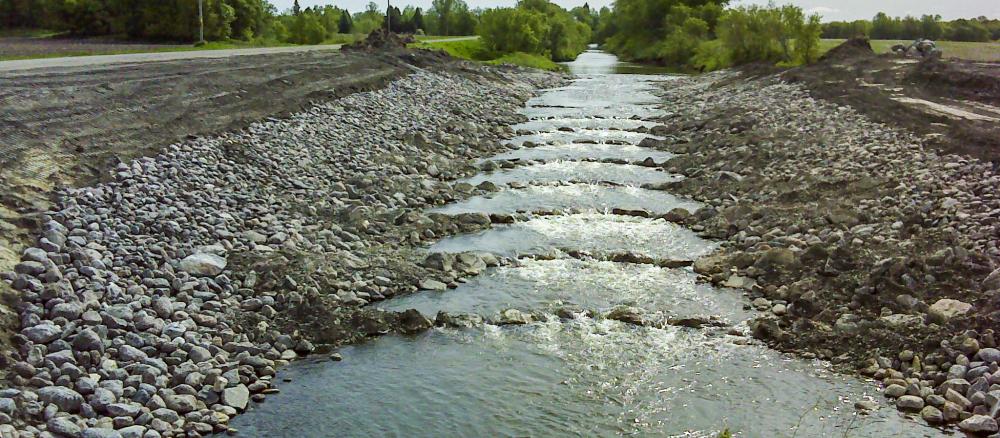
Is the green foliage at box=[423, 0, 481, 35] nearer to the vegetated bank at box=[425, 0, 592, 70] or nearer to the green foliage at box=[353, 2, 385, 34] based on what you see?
the green foliage at box=[353, 2, 385, 34]

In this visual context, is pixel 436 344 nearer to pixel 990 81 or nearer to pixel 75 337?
pixel 75 337

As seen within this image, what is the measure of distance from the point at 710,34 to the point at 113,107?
247ft

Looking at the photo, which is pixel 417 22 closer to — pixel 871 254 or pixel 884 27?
pixel 884 27

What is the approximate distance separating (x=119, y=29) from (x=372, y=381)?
64245 millimetres

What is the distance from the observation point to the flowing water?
8.84m

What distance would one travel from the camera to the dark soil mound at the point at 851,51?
44175 millimetres

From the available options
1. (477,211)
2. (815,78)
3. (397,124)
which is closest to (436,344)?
(477,211)

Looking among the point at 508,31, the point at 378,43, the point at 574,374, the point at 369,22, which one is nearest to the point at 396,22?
the point at 369,22

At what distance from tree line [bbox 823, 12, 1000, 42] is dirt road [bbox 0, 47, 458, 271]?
243 feet

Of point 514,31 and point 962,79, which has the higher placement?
point 514,31

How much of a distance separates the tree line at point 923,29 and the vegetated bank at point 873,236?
66217 mm

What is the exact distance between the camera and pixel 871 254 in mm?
12922

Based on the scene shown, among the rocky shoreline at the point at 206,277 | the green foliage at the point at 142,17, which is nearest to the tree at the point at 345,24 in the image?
the green foliage at the point at 142,17

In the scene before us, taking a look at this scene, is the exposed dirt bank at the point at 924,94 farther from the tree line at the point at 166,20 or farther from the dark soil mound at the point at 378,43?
the tree line at the point at 166,20
